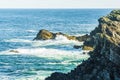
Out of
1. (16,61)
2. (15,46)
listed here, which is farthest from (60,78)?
(15,46)

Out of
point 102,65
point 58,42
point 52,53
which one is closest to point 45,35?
point 58,42

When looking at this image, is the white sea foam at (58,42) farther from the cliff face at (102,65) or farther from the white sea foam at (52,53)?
the cliff face at (102,65)

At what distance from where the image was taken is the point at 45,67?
6788 cm

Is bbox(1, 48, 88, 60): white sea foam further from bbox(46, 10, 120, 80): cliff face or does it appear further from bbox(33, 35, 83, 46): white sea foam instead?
bbox(46, 10, 120, 80): cliff face

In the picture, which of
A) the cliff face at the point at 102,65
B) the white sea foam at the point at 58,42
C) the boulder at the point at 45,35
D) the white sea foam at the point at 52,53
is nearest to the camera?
the cliff face at the point at 102,65

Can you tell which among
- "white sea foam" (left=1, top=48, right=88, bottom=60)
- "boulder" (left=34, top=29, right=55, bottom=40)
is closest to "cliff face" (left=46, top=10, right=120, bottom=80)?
"white sea foam" (left=1, top=48, right=88, bottom=60)

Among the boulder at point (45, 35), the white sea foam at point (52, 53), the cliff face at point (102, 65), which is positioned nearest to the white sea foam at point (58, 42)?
the boulder at point (45, 35)

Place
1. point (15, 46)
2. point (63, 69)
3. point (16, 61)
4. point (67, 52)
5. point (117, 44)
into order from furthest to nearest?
point (15, 46), point (67, 52), point (16, 61), point (63, 69), point (117, 44)

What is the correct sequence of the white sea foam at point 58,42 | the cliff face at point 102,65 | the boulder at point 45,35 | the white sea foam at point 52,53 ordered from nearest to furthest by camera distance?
the cliff face at point 102,65 → the white sea foam at point 52,53 → the white sea foam at point 58,42 → the boulder at point 45,35

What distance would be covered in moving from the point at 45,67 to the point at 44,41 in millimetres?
35911

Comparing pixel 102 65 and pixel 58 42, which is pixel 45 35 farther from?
pixel 102 65

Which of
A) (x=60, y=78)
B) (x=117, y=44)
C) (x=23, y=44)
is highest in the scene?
(x=117, y=44)

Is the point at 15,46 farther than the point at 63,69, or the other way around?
the point at 15,46

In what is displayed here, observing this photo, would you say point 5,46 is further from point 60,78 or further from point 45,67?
point 60,78
